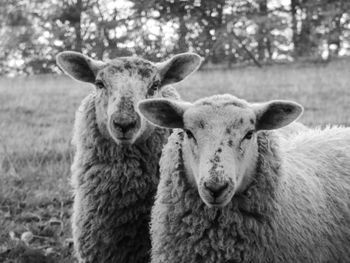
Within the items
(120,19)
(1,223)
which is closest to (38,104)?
(120,19)

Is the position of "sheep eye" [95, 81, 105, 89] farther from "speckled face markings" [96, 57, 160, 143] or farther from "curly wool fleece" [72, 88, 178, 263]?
"curly wool fleece" [72, 88, 178, 263]

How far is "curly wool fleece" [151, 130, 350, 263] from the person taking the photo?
3340 millimetres

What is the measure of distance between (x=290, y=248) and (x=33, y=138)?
4978 millimetres

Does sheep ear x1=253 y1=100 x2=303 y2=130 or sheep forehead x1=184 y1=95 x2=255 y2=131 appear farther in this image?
sheep ear x1=253 y1=100 x2=303 y2=130

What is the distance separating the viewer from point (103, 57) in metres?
12.6

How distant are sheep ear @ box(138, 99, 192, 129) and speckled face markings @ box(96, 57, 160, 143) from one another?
41 cm

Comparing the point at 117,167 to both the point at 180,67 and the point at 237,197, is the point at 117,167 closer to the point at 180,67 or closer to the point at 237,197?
the point at 180,67

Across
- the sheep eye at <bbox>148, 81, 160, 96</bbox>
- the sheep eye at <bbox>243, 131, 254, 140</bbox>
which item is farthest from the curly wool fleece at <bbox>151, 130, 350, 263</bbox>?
the sheep eye at <bbox>148, 81, 160, 96</bbox>

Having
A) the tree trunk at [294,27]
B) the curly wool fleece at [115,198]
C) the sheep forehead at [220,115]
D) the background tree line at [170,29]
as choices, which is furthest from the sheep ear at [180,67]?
the tree trunk at [294,27]

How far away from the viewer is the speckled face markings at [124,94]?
3924 mm

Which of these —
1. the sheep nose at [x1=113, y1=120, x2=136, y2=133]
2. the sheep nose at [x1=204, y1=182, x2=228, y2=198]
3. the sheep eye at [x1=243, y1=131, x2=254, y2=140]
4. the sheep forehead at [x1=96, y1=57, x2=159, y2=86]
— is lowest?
the sheep nose at [x1=204, y1=182, x2=228, y2=198]

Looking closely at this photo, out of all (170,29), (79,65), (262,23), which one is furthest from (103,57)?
(79,65)

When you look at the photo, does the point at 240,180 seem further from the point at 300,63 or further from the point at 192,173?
the point at 300,63

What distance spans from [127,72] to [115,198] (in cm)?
93
